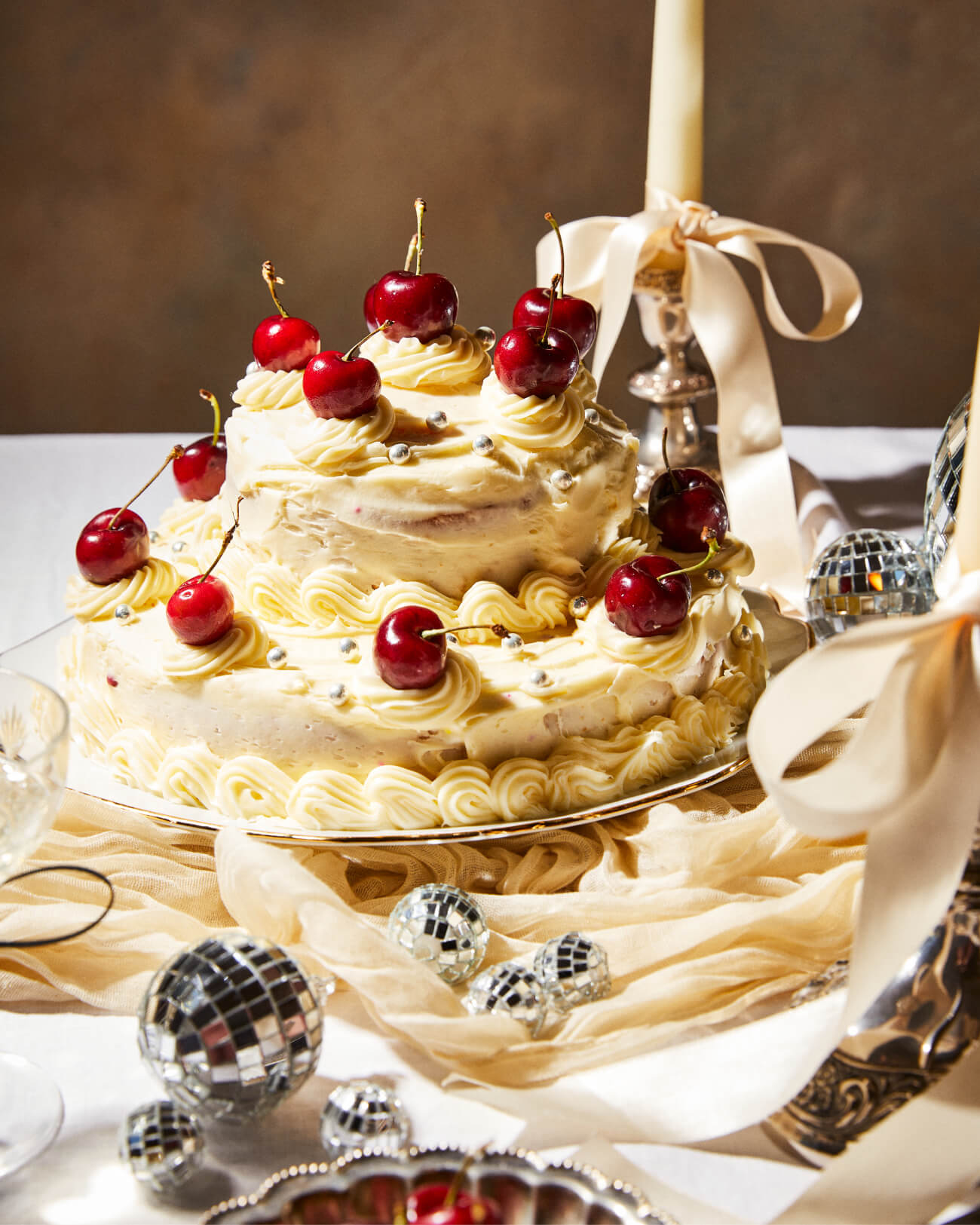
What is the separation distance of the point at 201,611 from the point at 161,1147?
59cm

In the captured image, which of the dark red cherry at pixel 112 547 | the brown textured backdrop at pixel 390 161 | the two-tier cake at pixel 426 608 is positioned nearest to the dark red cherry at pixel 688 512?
the two-tier cake at pixel 426 608

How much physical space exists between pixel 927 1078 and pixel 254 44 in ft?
9.49

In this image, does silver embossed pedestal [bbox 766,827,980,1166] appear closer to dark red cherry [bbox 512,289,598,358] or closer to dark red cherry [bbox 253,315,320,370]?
dark red cherry [bbox 512,289,598,358]

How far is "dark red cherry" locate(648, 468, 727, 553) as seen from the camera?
179cm

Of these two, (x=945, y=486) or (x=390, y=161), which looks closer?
(x=945, y=486)

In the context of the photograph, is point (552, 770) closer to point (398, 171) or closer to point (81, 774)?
point (81, 774)

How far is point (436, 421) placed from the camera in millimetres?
1660

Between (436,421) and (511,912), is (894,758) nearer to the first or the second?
(511,912)

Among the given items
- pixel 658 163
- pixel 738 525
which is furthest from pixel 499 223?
pixel 738 525

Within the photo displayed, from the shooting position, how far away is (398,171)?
351cm

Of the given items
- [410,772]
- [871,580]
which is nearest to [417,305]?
[410,772]

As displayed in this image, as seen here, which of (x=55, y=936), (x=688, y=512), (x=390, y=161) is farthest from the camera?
(x=390, y=161)

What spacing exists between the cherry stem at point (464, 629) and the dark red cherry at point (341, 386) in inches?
10.5

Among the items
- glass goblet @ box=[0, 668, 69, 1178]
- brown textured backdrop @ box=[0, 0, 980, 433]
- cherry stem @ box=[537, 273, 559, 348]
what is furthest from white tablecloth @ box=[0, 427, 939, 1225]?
brown textured backdrop @ box=[0, 0, 980, 433]
